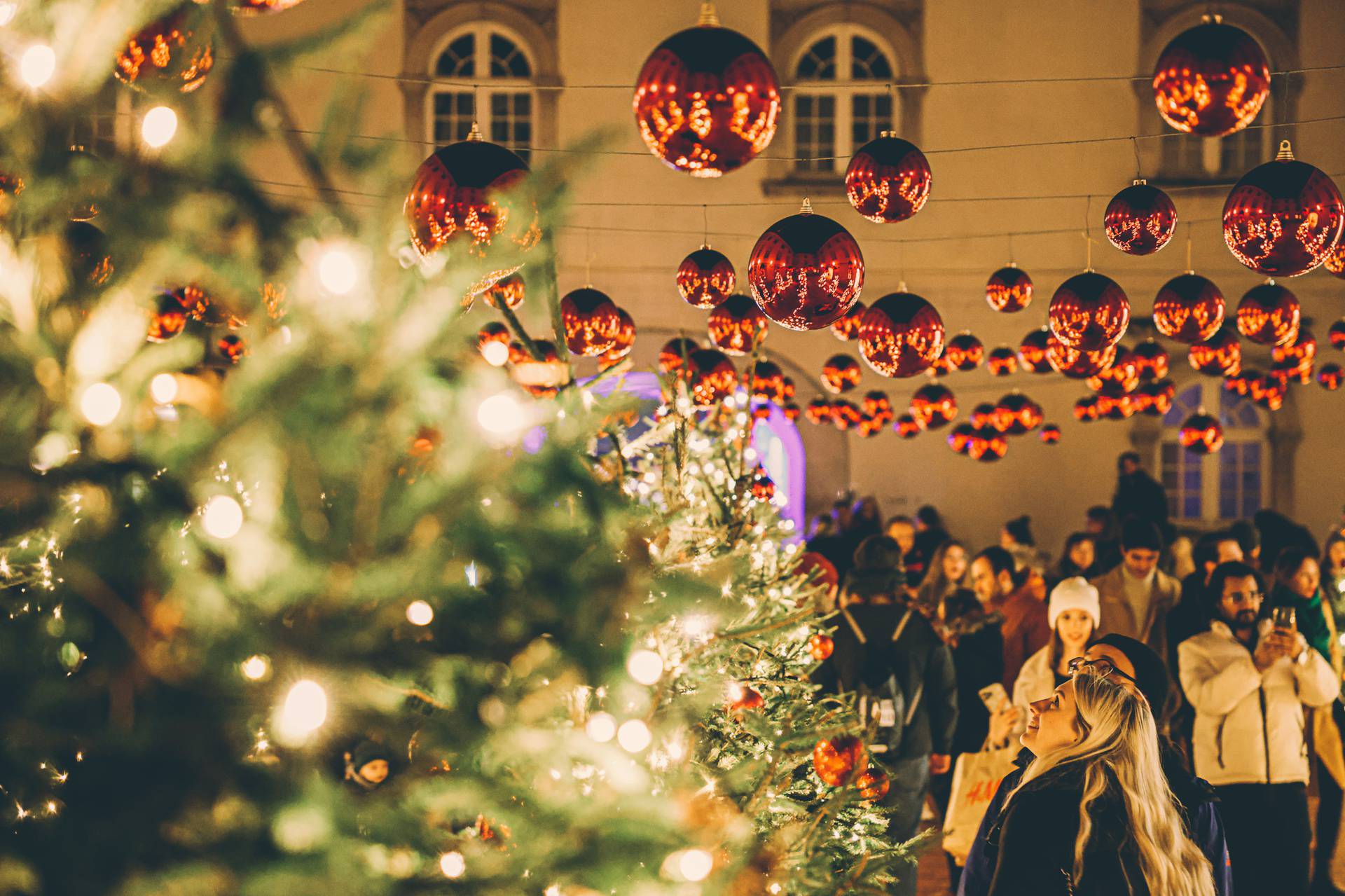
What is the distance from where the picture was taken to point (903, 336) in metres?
5.59

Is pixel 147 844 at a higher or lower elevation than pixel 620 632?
lower

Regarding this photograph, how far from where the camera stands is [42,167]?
1232mm

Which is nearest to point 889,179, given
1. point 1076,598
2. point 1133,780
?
point 1076,598

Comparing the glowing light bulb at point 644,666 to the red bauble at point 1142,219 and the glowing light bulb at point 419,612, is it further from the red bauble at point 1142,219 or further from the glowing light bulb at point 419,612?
the red bauble at point 1142,219

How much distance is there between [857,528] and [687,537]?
24.7 ft

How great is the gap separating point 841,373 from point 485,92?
20.1 ft

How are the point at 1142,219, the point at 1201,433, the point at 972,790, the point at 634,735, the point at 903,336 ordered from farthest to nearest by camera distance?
the point at 1201,433 → the point at 903,336 → the point at 1142,219 → the point at 972,790 → the point at 634,735

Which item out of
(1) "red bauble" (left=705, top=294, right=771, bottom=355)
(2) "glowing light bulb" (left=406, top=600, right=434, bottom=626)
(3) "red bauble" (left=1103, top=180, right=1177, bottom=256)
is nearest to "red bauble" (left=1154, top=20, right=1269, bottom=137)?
(3) "red bauble" (left=1103, top=180, right=1177, bottom=256)

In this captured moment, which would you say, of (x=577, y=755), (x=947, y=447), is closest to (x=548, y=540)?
(x=577, y=755)

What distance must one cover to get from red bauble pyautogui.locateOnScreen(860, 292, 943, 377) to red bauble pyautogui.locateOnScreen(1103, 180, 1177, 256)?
89 cm

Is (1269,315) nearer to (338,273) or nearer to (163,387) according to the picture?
(338,273)

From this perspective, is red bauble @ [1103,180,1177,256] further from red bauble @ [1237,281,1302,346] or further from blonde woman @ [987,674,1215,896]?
blonde woman @ [987,674,1215,896]

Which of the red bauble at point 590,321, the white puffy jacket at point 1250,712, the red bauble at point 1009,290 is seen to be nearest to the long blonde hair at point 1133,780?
the white puffy jacket at point 1250,712

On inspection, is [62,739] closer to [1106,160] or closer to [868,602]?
[868,602]
